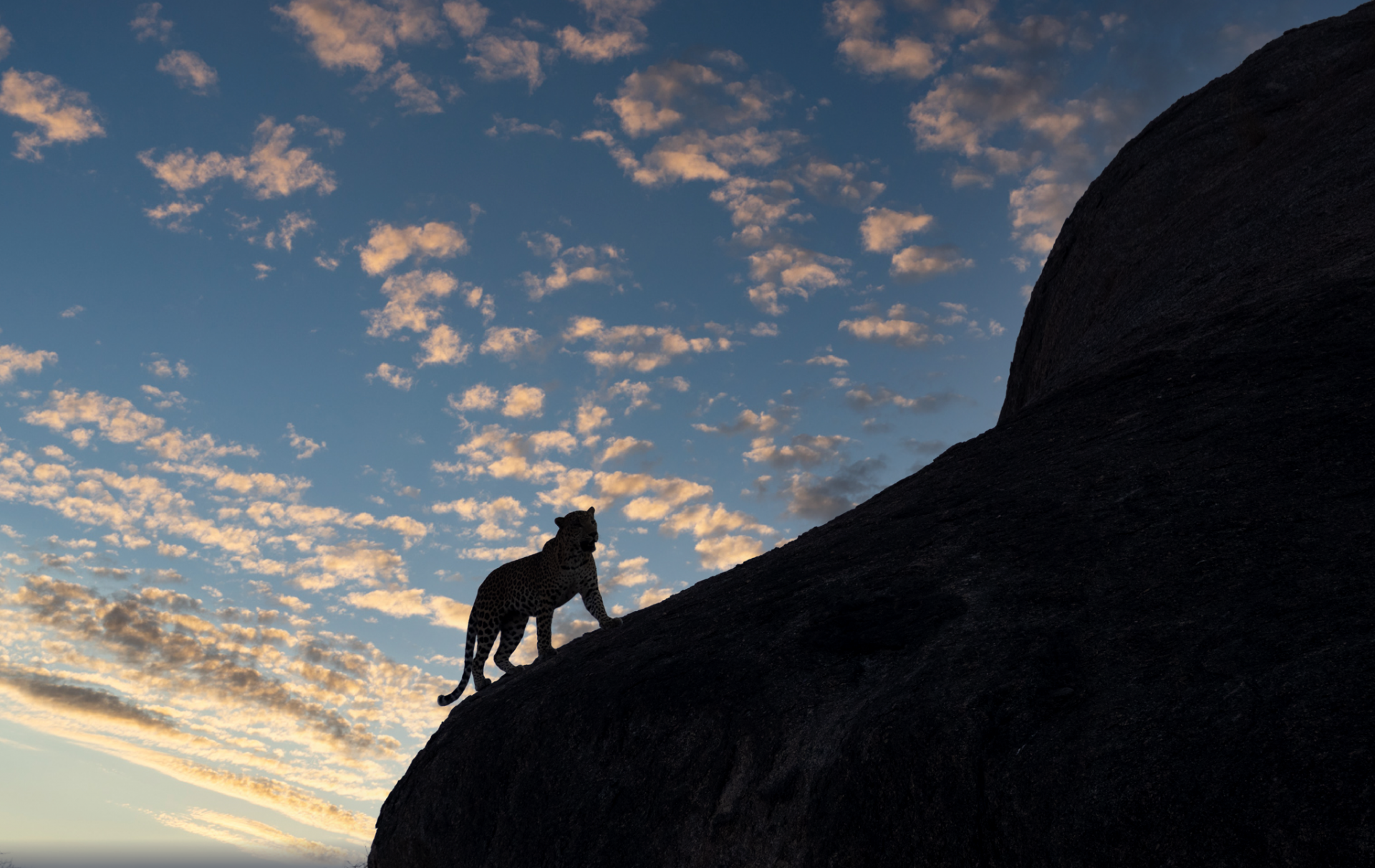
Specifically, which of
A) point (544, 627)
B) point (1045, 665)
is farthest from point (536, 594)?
point (1045, 665)

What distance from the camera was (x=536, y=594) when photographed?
1420 cm

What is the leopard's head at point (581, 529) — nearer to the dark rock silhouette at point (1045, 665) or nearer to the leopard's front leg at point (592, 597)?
the leopard's front leg at point (592, 597)

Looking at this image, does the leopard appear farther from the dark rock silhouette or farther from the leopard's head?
the dark rock silhouette

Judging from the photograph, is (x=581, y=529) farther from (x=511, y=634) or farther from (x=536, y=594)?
(x=511, y=634)

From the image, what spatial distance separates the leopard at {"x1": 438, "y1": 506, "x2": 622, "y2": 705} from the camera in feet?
45.6

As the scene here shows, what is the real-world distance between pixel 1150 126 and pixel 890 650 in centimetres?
1832

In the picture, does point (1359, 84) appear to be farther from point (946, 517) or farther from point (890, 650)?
point (890, 650)

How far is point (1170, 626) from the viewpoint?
5.92 meters

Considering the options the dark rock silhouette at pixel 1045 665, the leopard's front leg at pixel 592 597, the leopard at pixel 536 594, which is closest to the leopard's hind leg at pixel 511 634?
the leopard at pixel 536 594

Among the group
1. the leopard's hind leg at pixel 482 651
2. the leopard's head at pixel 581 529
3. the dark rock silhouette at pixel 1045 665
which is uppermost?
the leopard's head at pixel 581 529

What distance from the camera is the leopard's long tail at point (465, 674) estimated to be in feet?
42.1

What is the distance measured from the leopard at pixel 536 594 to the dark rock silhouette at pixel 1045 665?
3019mm

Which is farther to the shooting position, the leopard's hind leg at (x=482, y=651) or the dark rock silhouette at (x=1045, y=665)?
the leopard's hind leg at (x=482, y=651)

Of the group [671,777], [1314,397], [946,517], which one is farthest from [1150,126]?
[671,777]
